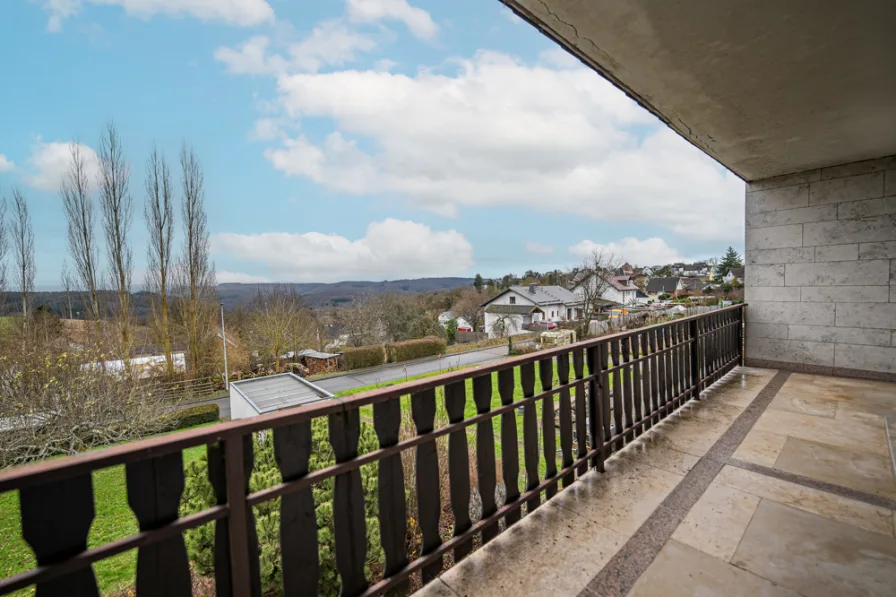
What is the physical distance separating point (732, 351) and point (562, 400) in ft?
13.4

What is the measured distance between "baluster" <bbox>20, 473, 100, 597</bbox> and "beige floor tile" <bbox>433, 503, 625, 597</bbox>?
1.17 m

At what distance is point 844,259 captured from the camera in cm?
440

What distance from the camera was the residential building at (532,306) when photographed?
3406cm

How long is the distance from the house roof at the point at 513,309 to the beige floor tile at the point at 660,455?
31.0m

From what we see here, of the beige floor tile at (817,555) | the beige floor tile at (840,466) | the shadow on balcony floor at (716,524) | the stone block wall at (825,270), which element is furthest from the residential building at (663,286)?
the beige floor tile at (817,555)

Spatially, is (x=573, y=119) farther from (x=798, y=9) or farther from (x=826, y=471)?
(x=826, y=471)

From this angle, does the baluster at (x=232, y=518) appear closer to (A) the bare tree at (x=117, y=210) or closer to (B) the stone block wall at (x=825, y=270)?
(B) the stone block wall at (x=825, y=270)

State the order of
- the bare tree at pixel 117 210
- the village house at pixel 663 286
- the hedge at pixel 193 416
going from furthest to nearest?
1. the village house at pixel 663 286
2. the bare tree at pixel 117 210
3. the hedge at pixel 193 416

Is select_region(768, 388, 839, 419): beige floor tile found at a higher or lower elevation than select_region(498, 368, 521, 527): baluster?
lower

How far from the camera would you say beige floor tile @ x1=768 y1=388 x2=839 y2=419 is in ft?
10.9

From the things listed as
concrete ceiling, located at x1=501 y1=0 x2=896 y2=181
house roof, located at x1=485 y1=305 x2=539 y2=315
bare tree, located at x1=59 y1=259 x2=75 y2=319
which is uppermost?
concrete ceiling, located at x1=501 y1=0 x2=896 y2=181

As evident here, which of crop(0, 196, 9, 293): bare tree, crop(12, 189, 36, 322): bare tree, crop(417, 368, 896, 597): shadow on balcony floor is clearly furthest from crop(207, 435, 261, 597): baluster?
crop(12, 189, 36, 322): bare tree

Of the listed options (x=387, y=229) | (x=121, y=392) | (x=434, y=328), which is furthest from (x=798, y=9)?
(x=387, y=229)

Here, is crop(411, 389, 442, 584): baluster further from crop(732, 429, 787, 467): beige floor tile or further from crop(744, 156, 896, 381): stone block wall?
crop(744, 156, 896, 381): stone block wall
